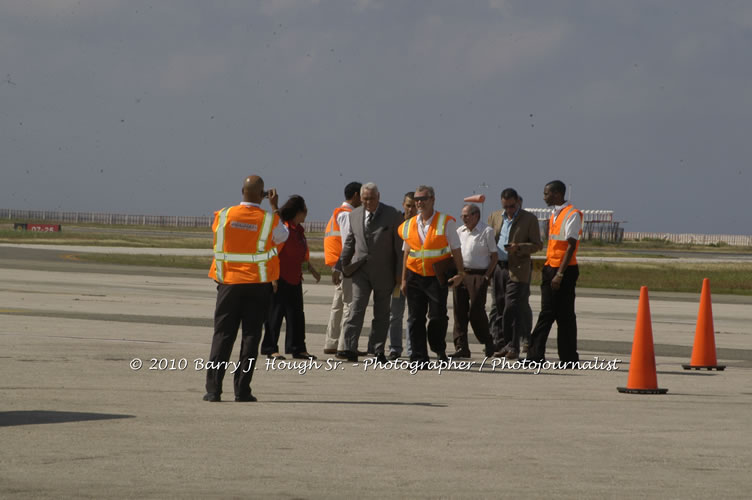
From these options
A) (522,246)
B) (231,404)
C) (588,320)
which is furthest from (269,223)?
(588,320)

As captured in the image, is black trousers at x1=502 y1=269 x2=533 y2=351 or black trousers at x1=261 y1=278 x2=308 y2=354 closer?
black trousers at x1=261 y1=278 x2=308 y2=354

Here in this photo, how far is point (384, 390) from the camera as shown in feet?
35.7

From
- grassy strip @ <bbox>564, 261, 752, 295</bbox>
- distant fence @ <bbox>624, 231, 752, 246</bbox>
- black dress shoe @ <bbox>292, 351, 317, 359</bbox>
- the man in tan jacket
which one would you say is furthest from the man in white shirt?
distant fence @ <bbox>624, 231, 752, 246</bbox>

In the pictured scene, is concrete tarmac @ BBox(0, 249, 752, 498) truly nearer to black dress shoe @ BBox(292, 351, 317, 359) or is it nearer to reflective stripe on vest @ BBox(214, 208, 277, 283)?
black dress shoe @ BBox(292, 351, 317, 359)

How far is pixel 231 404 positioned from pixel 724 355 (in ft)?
26.4

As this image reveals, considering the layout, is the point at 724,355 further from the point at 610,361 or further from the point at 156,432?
the point at 156,432

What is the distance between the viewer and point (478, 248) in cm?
1441

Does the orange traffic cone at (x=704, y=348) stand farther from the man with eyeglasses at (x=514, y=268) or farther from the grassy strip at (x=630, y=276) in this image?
the grassy strip at (x=630, y=276)

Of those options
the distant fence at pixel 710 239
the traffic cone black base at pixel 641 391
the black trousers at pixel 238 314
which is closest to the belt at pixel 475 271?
the traffic cone black base at pixel 641 391

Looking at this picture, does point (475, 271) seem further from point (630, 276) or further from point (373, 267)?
point (630, 276)

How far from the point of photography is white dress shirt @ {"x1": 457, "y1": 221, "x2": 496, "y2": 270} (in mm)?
14367

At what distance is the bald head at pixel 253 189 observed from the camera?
1006 cm

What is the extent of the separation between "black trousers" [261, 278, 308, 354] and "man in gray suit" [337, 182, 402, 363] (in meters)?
0.49

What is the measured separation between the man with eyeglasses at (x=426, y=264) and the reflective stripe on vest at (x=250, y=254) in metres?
3.16
